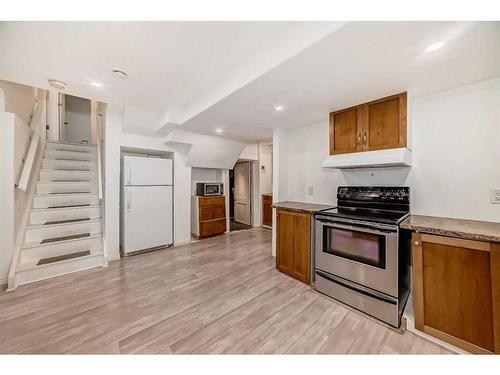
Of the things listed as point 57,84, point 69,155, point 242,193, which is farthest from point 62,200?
point 242,193

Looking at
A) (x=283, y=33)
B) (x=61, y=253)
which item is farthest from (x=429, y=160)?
(x=61, y=253)

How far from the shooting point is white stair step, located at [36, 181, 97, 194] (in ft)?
11.0

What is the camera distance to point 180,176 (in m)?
4.30

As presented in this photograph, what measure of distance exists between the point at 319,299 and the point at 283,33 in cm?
256

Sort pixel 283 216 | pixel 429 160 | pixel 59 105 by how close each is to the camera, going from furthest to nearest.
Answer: pixel 59 105 → pixel 283 216 → pixel 429 160

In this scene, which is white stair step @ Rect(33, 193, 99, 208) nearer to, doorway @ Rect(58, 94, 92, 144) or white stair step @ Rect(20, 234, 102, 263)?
white stair step @ Rect(20, 234, 102, 263)

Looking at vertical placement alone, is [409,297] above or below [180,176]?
below

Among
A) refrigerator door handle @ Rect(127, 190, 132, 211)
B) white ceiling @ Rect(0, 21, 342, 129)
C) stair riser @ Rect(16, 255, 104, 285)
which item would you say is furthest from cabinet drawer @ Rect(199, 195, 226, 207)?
white ceiling @ Rect(0, 21, 342, 129)

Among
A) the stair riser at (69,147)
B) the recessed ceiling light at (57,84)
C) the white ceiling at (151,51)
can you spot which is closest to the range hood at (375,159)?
the white ceiling at (151,51)

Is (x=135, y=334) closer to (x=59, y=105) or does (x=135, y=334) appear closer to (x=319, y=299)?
(x=319, y=299)

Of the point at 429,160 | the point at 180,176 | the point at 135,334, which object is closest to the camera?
the point at 135,334

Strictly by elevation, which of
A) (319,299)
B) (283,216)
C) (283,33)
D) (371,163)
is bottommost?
(319,299)

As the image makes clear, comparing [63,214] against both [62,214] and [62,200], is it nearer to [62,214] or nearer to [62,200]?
[62,214]

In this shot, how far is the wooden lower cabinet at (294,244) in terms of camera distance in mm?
2533
